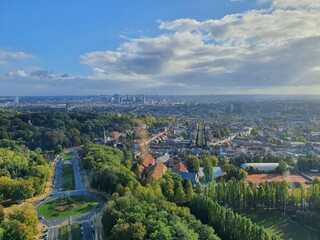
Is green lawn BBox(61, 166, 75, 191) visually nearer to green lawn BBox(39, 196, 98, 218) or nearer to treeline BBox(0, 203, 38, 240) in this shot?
green lawn BBox(39, 196, 98, 218)

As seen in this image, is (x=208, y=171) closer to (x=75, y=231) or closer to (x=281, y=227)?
(x=281, y=227)

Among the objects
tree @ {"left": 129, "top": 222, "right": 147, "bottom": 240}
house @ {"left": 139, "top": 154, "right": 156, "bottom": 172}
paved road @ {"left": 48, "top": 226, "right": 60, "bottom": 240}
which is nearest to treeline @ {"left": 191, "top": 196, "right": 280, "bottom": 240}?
tree @ {"left": 129, "top": 222, "right": 147, "bottom": 240}

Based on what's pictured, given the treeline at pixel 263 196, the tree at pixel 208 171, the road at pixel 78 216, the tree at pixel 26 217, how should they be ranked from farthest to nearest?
the tree at pixel 208 171 < the treeline at pixel 263 196 < the road at pixel 78 216 < the tree at pixel 26 217

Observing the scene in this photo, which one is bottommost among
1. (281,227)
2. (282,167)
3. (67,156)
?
(67,156)

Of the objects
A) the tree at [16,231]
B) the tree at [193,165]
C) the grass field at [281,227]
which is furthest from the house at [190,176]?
the tree at [16,231]

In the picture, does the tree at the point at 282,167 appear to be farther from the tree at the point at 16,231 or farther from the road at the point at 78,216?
the tree at the point at 16,231

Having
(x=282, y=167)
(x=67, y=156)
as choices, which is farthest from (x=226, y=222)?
(x=67, y=156)
